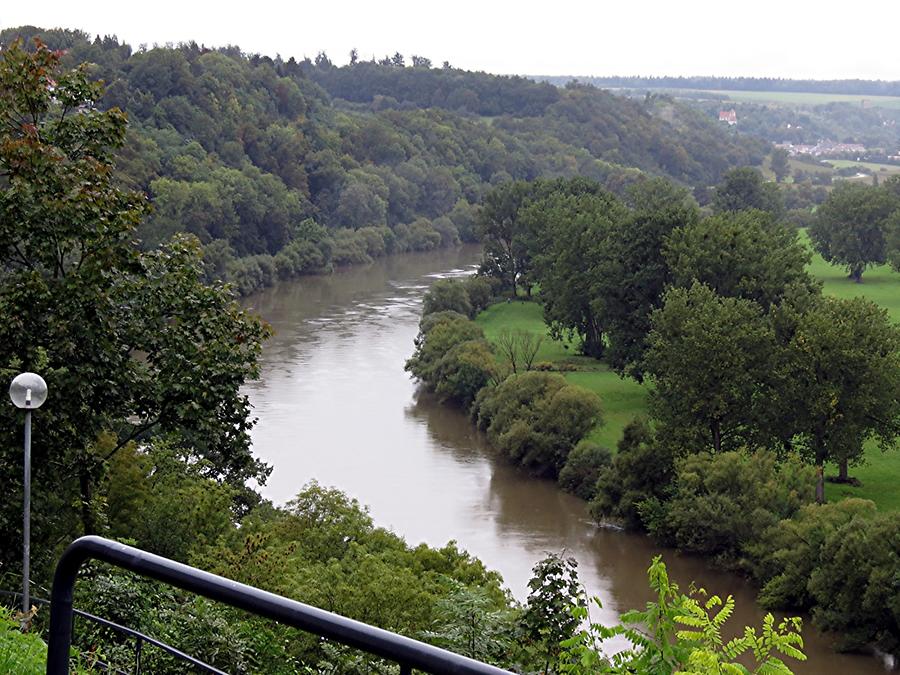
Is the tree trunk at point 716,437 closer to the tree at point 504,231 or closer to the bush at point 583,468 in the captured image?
the bush at point 583,468

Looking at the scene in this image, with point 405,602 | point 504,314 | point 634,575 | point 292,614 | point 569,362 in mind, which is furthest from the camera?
point 504,314

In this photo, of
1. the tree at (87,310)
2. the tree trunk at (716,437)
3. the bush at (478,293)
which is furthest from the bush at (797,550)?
the bush at (478,293)

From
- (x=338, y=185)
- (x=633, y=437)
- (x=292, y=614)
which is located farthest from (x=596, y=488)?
(x=338, y=185)

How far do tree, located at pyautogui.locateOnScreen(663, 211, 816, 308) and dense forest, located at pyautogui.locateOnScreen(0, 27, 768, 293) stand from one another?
19746 millimetres

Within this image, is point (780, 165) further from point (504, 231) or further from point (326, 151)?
point (504, 231)

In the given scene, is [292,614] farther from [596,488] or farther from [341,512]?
[596,488]

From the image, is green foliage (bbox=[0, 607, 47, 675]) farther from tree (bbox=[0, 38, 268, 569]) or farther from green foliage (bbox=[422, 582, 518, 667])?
green foliage (bbox=[422, 582, 518, 667])

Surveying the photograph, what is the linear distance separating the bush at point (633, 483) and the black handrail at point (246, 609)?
2668 centimetres

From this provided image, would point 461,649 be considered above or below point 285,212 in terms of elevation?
above

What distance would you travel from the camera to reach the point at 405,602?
15.2 meters

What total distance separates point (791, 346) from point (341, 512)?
533 inches

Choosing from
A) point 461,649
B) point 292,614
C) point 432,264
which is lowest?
point 432,264

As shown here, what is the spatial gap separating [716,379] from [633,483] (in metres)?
3.43

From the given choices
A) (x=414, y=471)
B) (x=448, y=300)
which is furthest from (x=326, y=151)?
(x=414, y=471)
